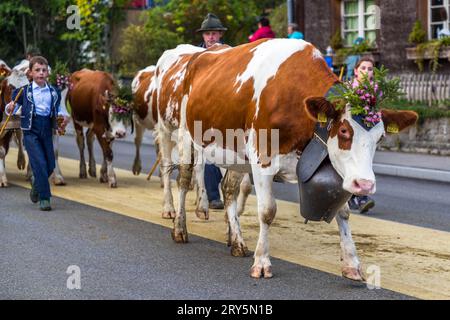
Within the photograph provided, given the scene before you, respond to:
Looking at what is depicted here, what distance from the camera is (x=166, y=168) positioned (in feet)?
38.3

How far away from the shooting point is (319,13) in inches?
1075

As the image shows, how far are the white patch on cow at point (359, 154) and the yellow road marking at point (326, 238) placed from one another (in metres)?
0.92

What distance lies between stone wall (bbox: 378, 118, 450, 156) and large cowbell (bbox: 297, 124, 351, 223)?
12560 mm

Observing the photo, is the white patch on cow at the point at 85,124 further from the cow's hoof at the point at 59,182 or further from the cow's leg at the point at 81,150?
the cow's hoof at the point at 59,182

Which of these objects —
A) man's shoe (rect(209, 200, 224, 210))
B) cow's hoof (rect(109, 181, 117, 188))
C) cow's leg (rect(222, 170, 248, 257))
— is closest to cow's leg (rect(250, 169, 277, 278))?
cow's leg (rect(222, 170, 248, 257))

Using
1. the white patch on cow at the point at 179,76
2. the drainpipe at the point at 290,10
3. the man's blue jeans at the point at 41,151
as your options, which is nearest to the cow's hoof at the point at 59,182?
the man's blue jeans at the point at 41,151

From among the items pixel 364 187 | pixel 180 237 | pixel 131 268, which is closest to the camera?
pixel 364 187

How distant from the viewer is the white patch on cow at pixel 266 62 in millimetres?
8102

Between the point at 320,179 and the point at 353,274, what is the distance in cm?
79

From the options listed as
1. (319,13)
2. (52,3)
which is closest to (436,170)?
(319,13)

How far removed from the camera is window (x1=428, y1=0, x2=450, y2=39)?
23312 millimetres

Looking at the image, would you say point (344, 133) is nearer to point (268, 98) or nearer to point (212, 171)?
point (268, 98)

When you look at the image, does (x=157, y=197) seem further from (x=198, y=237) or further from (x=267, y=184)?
→ (x=267, y=184)

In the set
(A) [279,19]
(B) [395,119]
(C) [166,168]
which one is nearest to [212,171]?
(C) [166,168]
